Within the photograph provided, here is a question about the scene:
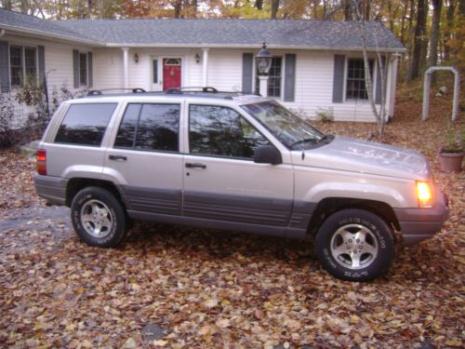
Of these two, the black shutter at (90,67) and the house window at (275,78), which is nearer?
the house window at (275,78)

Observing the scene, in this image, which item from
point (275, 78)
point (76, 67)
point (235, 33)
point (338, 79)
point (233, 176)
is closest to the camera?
point (233, 176)

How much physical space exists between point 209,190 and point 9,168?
7.34 meters

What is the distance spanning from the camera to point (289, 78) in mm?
20000

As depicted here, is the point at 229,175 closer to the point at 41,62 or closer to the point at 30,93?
the point at 30,93

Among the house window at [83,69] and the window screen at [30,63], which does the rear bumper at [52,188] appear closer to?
the window screen at [30,63]

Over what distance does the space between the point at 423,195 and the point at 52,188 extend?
13.8ft

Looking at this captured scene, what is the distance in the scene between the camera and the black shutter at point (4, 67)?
14.2 m

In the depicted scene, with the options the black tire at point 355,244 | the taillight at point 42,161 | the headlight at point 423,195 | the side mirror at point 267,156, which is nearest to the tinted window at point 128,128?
the taillight at point 42,161

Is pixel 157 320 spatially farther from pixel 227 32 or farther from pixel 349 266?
pixel 227 32

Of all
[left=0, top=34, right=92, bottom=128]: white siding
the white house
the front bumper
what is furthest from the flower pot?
[left=0, top=34, right=92, bottom=128]: white siding

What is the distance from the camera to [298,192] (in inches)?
199

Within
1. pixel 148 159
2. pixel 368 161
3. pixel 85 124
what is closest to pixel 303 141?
pixel 368 161

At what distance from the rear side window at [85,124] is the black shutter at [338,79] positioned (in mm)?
14984

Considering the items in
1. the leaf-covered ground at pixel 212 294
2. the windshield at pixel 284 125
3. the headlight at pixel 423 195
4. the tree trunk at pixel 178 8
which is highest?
the tree trunk at pixel 178 8
